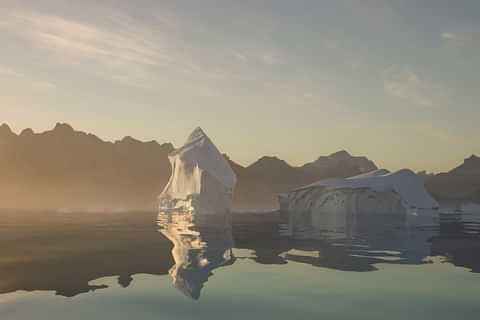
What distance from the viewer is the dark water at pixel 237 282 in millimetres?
10320

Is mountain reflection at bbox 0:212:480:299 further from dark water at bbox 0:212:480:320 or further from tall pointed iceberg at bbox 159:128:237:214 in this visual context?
tall pointed iceberg at bbox 159:128:237:214

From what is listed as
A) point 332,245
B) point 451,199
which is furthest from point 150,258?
point 451,199

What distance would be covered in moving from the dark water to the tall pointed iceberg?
39086 mm

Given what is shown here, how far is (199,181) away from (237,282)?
160 ft

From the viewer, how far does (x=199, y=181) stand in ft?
203

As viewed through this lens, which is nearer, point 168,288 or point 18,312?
point 18,312

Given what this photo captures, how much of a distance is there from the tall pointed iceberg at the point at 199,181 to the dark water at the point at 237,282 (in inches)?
1539

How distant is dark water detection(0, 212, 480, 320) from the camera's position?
33.9 feet

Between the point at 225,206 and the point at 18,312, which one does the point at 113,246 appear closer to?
the point at 18,312

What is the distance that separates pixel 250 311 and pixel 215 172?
181 feet

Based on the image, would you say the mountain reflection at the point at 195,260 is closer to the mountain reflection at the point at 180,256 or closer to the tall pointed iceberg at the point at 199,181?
the mountain reflection at the point at 180,256

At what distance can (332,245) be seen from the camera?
2392 cm

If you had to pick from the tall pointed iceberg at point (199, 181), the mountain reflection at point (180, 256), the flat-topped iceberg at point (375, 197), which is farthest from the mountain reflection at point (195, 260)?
the flat-topped iceberg at point (375, 197)

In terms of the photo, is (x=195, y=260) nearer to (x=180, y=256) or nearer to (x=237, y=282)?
(x=180, y=256)
